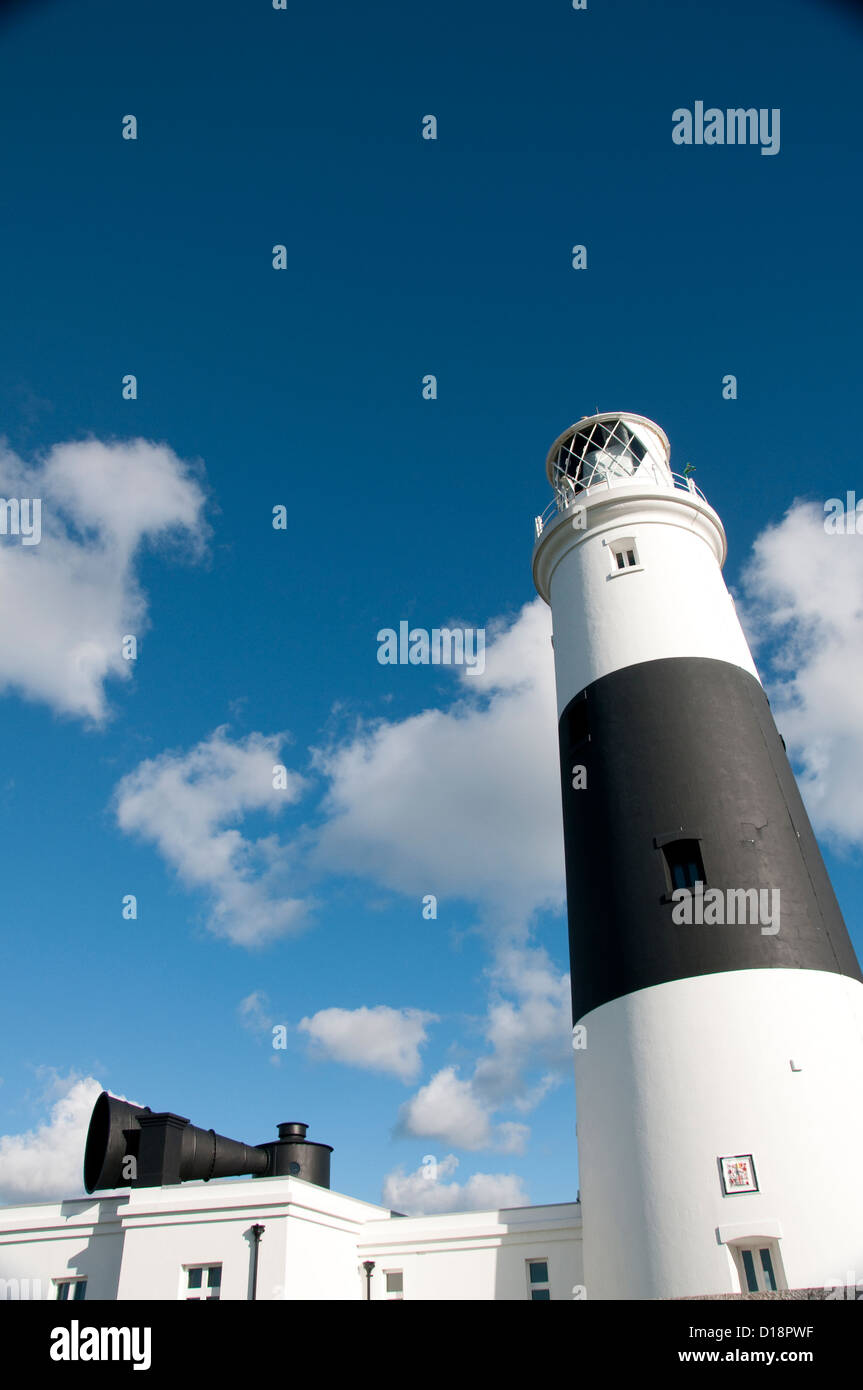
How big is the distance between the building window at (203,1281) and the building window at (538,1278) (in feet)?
18.3

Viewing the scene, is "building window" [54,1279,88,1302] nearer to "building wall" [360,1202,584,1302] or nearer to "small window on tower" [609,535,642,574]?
"building wall" [360,1202,584,1302]

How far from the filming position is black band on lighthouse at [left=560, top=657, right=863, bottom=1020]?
1452cm

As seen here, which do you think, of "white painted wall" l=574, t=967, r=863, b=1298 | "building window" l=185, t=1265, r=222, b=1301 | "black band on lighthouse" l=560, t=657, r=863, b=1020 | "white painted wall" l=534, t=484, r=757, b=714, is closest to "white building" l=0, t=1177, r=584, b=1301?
"building window" l=185, t=1265, r=222, b=1301

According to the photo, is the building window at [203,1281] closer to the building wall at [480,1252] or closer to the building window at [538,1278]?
the building wall at [480,1252]

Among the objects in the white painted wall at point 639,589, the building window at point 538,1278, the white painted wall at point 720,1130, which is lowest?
the building window at point 538,1278

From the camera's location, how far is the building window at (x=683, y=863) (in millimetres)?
15164

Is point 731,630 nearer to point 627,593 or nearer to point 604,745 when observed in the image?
point 627,593

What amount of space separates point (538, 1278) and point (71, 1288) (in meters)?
9.12

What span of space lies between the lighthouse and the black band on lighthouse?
4 centimetres

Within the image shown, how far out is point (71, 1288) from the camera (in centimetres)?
1698

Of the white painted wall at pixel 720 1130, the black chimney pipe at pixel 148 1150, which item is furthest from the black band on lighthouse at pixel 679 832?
the black chimney pipe at pixel 148 1150
